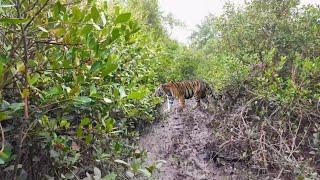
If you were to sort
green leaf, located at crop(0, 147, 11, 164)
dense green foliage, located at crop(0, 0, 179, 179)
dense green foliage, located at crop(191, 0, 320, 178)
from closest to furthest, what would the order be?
green leaf, located at crop(0, 147, 11, 164) < dense green foliage, located at crop(0, 0, 179, 179) < dense green foliage, located at crop(191, 0, 320, 178)

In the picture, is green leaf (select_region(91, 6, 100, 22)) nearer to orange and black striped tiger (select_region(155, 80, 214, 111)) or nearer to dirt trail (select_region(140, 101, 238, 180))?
dirt trail (select_region(140, 101, 238, 180))

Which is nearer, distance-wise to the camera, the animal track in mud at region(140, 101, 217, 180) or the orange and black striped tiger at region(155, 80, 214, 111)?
the animal track in mud at region(140, 101, 217, 180)

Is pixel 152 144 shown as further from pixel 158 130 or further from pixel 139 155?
pixel 139 155

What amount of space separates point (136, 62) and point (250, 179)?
6.45ft

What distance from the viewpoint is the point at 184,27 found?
47.3 ft

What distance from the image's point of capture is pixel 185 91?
765 cm

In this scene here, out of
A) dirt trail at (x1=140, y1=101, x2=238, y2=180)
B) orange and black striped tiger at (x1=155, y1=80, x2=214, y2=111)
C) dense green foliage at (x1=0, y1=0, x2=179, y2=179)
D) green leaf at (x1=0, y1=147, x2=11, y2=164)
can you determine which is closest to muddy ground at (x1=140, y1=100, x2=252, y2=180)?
dirt trail at (x1=140, y1=101, x2=238, y2=180)

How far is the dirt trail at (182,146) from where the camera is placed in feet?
13.1

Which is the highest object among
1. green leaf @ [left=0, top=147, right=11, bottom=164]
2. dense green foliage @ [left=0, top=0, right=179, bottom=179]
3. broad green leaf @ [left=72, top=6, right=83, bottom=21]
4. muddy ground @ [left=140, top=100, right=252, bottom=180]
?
broad green leaf @ [left=72, top=6, right=83, bottom=21]

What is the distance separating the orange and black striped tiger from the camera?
7168 mm

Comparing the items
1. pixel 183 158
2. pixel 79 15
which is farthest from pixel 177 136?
pixel 79 15

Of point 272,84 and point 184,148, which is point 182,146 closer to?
point 184,148

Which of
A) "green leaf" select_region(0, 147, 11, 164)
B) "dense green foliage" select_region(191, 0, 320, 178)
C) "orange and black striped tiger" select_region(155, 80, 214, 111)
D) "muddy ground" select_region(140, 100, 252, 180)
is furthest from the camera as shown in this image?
"orange and black striped tiger" select_region(155, 80, 214, 111)

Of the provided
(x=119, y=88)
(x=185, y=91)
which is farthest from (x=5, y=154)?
(x=185, y=91)
